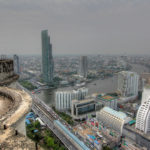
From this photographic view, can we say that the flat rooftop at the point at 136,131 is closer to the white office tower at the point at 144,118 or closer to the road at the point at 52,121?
the white office tower at the point at 144,118

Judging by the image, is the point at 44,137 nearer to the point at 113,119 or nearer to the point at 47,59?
the point at 113,119

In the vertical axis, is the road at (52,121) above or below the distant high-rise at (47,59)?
below

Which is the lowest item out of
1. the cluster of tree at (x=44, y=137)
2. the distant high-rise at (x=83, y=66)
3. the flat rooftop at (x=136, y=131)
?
the cluster of tree at (x=44, y=137)

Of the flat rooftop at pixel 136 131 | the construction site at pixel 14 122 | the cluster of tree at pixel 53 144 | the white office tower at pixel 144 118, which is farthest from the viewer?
the white office tower at pixel 144 118

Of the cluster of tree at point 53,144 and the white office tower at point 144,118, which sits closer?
the cluster of tree at point 53,144

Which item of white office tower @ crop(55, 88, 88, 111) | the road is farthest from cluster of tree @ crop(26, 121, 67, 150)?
white office tower @ crop(55, 88, 88, 111)

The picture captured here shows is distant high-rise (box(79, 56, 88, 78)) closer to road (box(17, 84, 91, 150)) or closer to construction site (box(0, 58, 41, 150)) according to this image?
road (box(17, 84, 91, 150))

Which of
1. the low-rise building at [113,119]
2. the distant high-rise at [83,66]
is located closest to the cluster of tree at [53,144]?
the low-rise building at [113,119]

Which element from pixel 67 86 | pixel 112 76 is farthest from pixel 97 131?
pixel 112 76

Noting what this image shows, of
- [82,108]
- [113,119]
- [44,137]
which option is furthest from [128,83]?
[44,137]
